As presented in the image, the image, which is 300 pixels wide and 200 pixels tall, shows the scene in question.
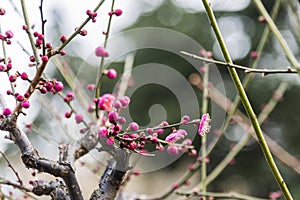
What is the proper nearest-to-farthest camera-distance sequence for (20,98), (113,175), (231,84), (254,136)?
(20,98), (113,175), (254,136), (231,84)

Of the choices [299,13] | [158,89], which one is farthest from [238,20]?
[299,13]

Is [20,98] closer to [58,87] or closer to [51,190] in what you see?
[58,87]

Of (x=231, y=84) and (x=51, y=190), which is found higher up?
(x=231, y=84)

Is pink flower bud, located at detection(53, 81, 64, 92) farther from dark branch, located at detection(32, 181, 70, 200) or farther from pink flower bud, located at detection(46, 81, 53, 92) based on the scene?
dark branch, located at detection(32, 181, 70, 200)

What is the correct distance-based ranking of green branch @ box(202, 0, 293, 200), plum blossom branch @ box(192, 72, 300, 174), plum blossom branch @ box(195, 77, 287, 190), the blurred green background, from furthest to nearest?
the blurred green background < plum blossom branch @ box(192, 72, 300, 174) < plum blossom branch @ box(195, 77, 287, 190) < green branch @ box(202, 0, 293, 200)

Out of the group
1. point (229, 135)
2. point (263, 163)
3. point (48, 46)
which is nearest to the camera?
point (48, 46)

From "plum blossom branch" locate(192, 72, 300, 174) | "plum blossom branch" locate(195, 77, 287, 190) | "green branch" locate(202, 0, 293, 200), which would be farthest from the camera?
"plum blossom branch" locate(192, 72, 300, 174)

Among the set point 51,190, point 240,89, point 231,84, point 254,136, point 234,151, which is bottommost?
point 51,190

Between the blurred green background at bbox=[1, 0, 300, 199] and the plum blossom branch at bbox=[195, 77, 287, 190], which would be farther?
the blurred green background at bbox=[1, 0, 300, 199]

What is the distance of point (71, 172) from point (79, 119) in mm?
94

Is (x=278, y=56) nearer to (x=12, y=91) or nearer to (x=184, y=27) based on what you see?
(x=184, y=27)

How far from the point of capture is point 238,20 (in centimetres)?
481

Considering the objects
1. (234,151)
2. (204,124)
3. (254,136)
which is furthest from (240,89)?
(254,136)

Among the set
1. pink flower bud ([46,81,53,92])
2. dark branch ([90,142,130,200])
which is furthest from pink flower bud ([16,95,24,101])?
dark branch ([90,142,130,200])
